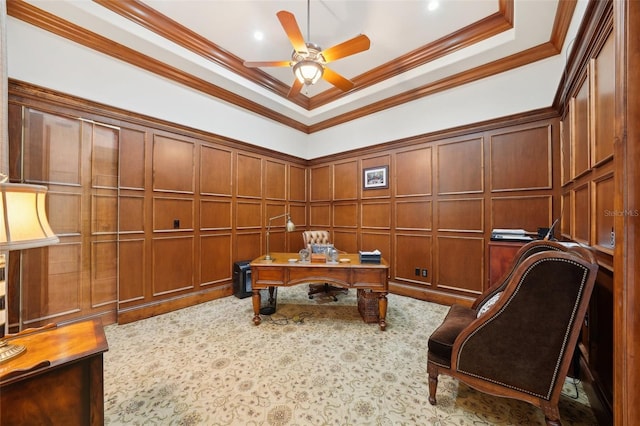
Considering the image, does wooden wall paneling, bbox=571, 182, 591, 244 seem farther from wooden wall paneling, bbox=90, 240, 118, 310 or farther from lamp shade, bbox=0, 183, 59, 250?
wooden wall paneling, bbox=90, 240, 118, 310

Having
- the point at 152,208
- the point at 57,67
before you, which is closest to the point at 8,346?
the point at 152,208

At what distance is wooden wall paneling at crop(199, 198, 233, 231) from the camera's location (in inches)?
152

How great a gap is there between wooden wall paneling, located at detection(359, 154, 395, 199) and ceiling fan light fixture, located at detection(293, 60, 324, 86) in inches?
89.3

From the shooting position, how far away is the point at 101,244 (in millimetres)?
2965

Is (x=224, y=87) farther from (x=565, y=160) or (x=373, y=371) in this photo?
(x=565, y=160)

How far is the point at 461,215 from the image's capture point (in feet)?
11.8

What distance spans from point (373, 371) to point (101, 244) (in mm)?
3464

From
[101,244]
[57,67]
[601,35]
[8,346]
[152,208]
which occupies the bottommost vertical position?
[8,346]

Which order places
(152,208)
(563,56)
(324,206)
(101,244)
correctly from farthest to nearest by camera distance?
(324,206)
(152,208)
(101,244)
(563,56)

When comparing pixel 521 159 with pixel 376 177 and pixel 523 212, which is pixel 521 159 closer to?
pixel 523 212

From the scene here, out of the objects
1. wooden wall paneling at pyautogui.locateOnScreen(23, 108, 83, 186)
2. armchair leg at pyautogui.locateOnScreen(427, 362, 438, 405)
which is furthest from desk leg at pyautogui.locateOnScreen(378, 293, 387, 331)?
wooden wall paneling at pyautogui.locateOnScreen(23, 108, 83, 186)

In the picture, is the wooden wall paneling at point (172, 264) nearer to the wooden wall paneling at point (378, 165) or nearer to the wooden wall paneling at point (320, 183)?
the wooden wall paneling at point (320, 183)

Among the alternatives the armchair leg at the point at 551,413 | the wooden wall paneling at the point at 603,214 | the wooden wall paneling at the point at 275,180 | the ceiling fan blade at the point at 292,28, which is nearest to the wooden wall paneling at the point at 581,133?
the wooden wall paneling at the point at 603,214

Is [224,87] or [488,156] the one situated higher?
[224,87]
